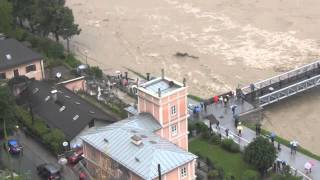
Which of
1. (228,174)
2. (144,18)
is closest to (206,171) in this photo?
(228,174)

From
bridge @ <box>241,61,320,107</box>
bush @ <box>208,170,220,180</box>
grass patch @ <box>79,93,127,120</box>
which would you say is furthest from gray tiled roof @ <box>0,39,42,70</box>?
bush @ <box>208,170,220,180</box>

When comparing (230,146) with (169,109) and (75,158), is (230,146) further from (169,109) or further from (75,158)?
(75,158)

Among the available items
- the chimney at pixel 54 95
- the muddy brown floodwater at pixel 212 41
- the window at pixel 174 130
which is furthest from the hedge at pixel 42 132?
the muddy brown floodwater at pixel 212 41

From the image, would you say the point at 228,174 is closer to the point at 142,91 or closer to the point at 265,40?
the point at 142,91

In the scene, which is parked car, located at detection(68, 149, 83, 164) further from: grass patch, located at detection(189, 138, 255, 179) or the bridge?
the bridge

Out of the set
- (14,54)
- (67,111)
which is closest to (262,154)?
(67,111)

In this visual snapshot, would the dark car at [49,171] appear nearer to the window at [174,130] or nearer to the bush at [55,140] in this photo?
the bush at [55,140]
